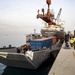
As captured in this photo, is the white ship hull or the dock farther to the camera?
the white ship hull

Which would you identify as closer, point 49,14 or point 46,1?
point 46,1

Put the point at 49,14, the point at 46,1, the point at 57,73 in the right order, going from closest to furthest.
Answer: the point at 57,73
the point at 46,1
the point at 49,14

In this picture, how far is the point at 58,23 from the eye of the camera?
47.4 m

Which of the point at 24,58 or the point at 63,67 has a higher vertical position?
the point at 63,67

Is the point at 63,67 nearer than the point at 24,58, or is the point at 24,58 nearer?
the point at 63,67

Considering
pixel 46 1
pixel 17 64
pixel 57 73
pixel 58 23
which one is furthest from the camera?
pixel 58 23

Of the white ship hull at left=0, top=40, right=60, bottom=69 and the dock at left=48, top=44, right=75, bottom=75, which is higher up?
the dock at left=48, top=44, right=75, bottom=75

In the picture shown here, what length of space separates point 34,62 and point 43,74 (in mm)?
2407

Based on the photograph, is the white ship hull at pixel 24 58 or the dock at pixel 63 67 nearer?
the dock at pixel 63 67

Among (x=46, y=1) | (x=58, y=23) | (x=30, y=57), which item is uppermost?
(x=46, y=1)

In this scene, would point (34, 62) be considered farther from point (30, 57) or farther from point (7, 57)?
point (7, 57)

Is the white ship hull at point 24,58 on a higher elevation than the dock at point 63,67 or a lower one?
lower

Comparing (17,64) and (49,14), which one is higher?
(49,14)

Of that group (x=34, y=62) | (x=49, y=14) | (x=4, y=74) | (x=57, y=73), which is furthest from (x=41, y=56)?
(x=49, y=14)
